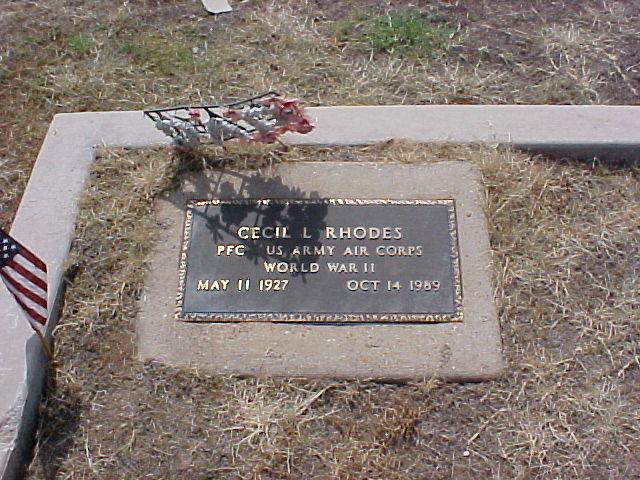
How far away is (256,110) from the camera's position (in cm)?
358

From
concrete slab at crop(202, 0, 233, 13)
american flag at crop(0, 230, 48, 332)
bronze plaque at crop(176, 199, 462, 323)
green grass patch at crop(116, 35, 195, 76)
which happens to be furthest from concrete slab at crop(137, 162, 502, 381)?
concrete slab at crop(202, 0, 233, 13)

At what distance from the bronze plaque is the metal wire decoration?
35cm

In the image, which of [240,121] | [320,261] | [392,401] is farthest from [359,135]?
[392,401]

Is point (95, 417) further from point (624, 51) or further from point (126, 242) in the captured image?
point (624, 51)

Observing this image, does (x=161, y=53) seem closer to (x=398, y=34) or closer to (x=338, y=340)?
(x=398, y=34)

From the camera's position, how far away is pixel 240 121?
12.7 ft

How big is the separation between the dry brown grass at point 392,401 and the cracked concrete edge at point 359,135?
28 centimetres

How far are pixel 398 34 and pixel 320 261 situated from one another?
6.90 feet

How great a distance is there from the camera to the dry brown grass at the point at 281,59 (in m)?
4.46

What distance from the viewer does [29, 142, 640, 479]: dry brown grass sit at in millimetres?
3033

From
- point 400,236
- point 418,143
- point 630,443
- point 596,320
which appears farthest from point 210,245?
point 630,443

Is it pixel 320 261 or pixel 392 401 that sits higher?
pixel 320 261

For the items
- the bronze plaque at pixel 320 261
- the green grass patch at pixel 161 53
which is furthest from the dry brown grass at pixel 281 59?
the bronze plaque at pixel 320 261

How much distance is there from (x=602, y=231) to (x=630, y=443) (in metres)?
1.13
